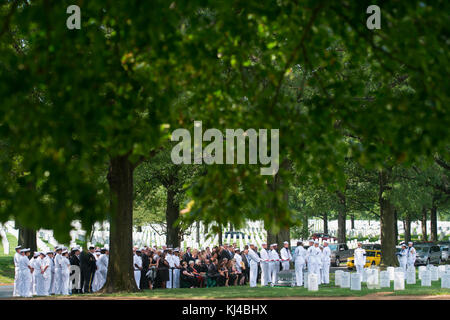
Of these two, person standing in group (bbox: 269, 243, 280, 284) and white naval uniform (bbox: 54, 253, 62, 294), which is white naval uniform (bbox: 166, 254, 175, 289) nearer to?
person standing in group (bbox: 269, 243, 280, 284)

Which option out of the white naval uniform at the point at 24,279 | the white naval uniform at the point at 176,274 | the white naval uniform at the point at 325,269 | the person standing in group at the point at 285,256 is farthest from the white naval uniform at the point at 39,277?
the white naval uniform at the point at 325,269

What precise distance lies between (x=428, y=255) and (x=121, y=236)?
28.2m

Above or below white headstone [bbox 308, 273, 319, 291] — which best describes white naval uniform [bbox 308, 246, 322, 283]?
above

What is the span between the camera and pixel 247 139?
27.6 feet

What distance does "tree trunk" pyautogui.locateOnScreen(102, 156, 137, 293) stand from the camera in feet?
70.4

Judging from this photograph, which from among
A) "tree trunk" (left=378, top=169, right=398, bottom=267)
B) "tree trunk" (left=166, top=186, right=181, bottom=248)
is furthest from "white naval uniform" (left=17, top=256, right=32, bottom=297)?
"tree trunk" (left=378, top=169, right=398, bottom=267)

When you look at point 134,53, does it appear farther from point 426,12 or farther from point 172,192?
point 172,192

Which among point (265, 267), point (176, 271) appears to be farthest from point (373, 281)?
point (176, 271)

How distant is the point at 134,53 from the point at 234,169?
204 centimetres

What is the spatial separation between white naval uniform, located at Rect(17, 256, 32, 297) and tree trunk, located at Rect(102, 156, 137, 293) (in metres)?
3.66

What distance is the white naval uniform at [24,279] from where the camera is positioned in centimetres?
2300

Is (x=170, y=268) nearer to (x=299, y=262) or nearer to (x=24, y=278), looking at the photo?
(x=299, y=262)

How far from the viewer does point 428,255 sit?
140 feet
